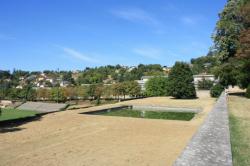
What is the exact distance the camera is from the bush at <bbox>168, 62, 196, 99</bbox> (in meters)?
37.9

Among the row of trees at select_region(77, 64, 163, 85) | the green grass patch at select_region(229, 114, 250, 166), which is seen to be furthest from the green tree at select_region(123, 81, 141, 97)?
the row of trees at select_region(77, 64, 163, 85)

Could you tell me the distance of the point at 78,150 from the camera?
32.6ft

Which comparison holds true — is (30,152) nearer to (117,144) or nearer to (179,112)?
(117,144)

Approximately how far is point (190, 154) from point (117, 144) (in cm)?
610

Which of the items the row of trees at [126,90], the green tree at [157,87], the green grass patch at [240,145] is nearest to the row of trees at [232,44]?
the row of trees at [126,90]

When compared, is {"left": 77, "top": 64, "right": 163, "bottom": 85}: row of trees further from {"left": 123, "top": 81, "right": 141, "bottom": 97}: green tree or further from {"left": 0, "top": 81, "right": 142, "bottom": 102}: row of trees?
{"left": 123, "top": 81, "right": 141, "bottom": 97}: green tree

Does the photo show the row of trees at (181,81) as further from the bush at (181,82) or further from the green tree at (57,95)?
the green tree at (57,95)

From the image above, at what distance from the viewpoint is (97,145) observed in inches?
425

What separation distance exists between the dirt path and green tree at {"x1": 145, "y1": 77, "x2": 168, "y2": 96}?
3407 cm

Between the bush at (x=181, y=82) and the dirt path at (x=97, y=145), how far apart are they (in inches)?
883

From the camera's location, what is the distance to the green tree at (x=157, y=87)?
164ft

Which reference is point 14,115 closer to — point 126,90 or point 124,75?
point 126,90

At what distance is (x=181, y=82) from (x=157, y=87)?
12781 mm

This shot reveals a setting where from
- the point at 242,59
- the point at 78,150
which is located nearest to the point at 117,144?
the point at 78,150
